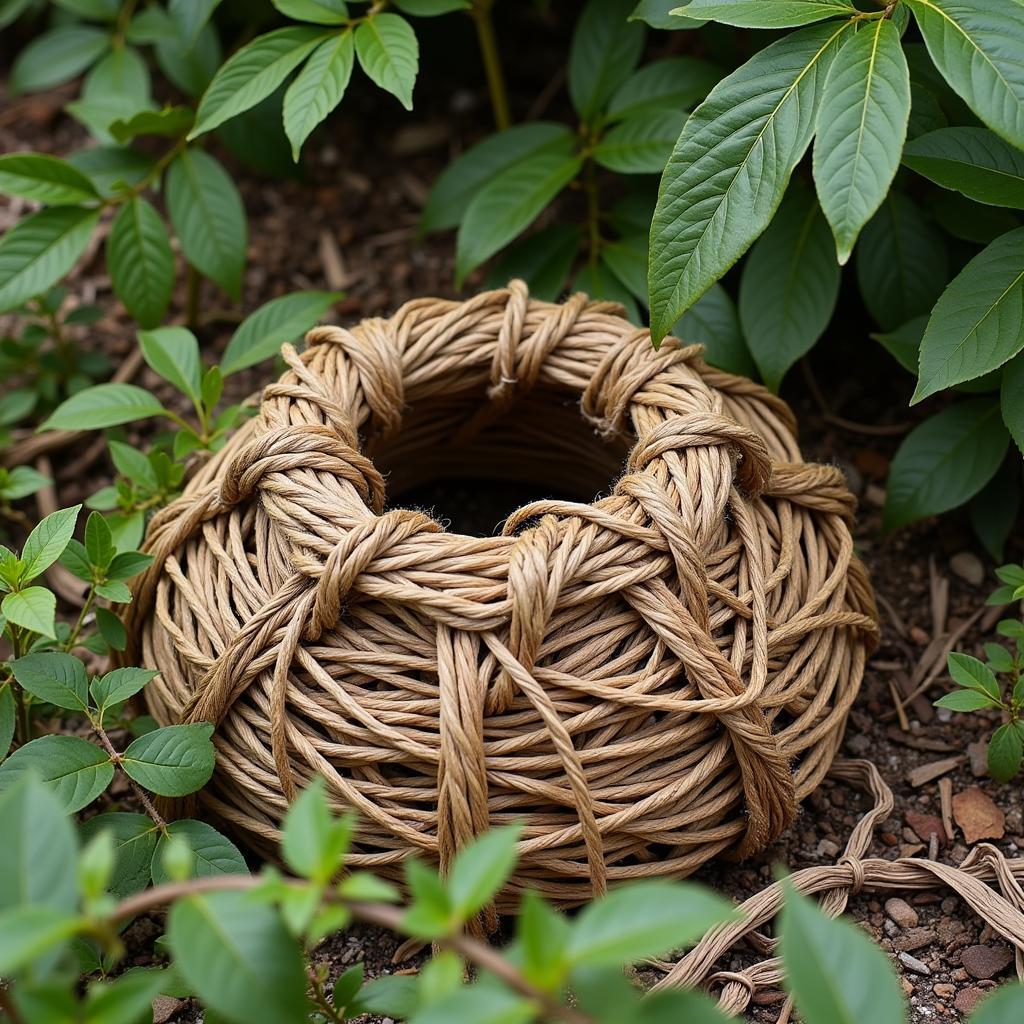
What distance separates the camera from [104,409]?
1.59 m

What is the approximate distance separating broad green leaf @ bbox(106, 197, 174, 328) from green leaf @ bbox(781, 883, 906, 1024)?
134 centimetres

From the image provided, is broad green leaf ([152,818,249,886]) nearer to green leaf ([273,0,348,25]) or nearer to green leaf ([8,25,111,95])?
green leaf ([273,0,348,25])

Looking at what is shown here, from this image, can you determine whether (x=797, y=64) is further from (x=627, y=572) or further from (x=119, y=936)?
(x=119, y=936)

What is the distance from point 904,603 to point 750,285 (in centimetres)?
50

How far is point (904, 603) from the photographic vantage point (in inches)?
67.4

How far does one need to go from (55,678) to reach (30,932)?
585 mm

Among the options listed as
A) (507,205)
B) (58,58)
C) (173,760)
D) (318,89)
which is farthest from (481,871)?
(58,58)

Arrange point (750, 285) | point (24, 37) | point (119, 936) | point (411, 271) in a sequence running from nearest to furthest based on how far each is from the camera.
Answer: point (119, 936) < point (750, 285) < point (411, 271) < point (24, 37)

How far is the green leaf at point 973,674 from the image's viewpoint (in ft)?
4.49

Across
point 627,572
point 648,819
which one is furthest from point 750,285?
point 648,819

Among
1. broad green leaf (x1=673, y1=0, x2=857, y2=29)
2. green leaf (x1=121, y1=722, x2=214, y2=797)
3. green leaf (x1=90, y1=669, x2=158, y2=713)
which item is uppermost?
broad green leaf (x1=673, y1=0, x2=857, y2=29)

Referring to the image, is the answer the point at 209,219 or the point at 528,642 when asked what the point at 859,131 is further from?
the point at 209,219

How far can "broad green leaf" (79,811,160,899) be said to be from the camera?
4.01 ft

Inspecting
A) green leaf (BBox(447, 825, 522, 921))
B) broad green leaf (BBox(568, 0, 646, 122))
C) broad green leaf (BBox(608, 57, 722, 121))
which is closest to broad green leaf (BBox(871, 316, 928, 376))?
broad green leaf (BBox(608, 57, 722, 121))
